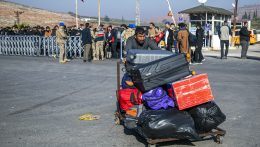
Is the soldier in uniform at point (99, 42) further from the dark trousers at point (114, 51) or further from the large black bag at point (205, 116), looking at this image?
the large black bag at point (205, 116)

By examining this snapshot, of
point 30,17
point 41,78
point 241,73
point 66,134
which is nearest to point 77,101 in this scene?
point 66,134

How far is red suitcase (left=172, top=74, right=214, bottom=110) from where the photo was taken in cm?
526

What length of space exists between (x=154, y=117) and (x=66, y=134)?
5.35 ft

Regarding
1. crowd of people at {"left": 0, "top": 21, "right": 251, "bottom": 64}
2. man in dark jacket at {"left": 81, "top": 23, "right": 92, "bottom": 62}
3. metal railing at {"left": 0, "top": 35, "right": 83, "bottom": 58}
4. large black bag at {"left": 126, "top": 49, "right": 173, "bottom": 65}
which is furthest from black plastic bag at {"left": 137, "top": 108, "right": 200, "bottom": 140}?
metal railing at {"left": 0, "top": 35, "right": 83, "bottom": 58}

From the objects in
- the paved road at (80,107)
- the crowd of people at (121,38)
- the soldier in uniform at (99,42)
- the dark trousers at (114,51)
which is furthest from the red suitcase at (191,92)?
the dark trousers at (114,51)

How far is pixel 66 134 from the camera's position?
5930mm

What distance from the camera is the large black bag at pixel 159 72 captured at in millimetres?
5508

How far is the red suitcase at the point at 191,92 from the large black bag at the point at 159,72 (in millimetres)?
306

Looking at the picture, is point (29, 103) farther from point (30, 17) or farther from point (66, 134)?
point (30, 17)

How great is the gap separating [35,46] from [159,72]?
687 inches

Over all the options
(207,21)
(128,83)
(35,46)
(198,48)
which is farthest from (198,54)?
(128,83)

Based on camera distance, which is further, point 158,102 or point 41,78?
point 41,78

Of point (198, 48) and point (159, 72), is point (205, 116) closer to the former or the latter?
point (159, 72)

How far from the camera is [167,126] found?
5.09m
